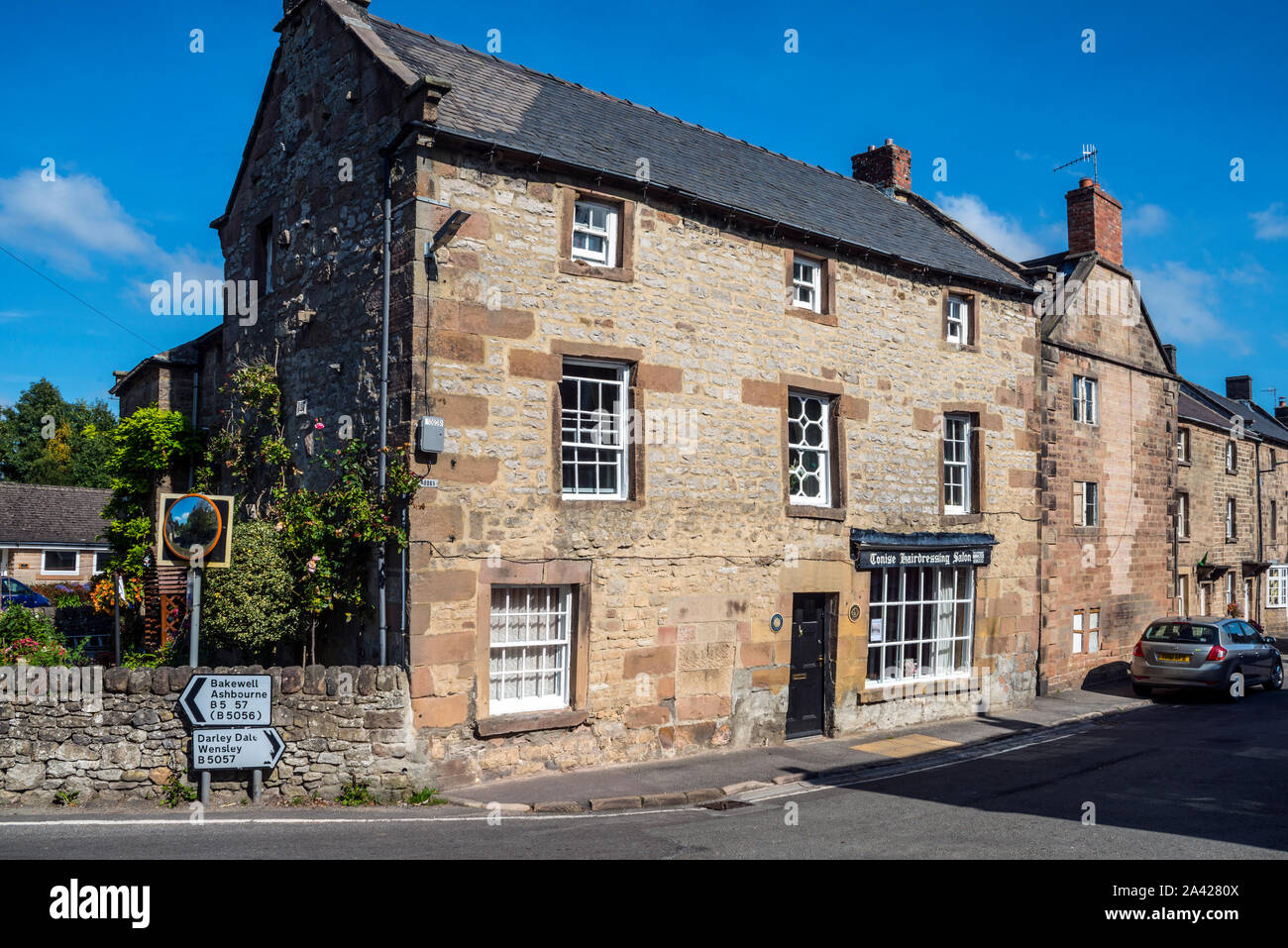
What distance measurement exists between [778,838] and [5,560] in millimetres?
38346

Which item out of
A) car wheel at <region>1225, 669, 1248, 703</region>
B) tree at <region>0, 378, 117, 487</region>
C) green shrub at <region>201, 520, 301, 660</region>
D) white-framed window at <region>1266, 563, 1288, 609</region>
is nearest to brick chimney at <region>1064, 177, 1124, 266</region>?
car wheel at <region>1225, 669, 1248, 703</region>

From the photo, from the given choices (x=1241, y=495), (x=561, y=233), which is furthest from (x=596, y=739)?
(x=1241, y=495)

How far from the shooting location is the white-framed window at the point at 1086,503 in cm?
2194

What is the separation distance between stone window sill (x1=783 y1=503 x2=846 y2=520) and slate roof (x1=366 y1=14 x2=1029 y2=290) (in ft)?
14.5

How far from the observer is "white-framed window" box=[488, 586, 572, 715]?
12078mm

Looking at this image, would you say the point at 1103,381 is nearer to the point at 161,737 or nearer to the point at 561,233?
the point at 561,233

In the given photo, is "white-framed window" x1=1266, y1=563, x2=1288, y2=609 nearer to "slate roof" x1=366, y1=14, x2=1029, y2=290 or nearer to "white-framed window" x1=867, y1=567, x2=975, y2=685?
"slate roof" x1=366, y1=14, x2=1029, y2=290

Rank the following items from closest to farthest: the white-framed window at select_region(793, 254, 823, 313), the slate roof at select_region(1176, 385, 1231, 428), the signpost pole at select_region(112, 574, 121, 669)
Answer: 1. the signpost pole at select_region(112, 574, 121, 669)
2. the white-framed window at select_region(793, 254, 823, 313)
3. the slate roof at select_region(1176, 385, 1231, 428)

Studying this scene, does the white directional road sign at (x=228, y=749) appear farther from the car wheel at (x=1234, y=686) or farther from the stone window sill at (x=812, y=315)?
the car wheel at (x=1234, y=686)

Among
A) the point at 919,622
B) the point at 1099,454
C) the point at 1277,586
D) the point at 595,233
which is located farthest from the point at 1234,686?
the point at 1277,586

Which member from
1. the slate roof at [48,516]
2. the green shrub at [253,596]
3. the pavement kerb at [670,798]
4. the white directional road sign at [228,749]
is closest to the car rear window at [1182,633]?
the pavement kerb at [670,798]

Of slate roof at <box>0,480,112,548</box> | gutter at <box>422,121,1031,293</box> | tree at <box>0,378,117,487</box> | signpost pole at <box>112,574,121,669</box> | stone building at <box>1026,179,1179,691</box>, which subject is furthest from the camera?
tree at <box>0,378,117,487</box>

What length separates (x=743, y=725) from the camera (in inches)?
562

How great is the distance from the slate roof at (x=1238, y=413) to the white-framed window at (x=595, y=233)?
26.2m
